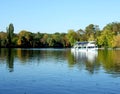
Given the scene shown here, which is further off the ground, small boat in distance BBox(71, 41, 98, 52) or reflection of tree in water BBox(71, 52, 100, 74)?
small boat in distance BBox(71, 41, 98, 52)

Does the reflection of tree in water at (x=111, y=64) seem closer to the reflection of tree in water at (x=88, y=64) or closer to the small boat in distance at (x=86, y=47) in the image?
the reflection of tree in water at (x=88, y=64)

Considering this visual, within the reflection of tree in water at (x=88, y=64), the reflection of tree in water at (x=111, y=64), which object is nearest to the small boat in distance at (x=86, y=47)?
the reflection of tree in water at (x=111, y=64)

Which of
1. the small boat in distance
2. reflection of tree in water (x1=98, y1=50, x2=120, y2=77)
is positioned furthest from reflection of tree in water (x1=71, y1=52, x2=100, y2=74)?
the small boat in distance

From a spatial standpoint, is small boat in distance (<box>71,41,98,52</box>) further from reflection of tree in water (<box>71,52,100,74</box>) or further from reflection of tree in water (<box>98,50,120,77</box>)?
reflection of tree in water (<box>71,52,100,74</box>)

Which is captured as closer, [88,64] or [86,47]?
[88,64]

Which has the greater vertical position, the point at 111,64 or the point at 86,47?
the point at 86,47

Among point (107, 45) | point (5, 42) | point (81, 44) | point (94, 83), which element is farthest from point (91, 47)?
point (94, 83)

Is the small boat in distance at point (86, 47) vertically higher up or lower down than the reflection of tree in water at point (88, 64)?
higher up

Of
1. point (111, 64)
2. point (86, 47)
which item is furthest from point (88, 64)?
point (86, 47)

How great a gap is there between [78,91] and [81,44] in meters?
154

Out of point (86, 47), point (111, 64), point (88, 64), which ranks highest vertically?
point (86, 47)

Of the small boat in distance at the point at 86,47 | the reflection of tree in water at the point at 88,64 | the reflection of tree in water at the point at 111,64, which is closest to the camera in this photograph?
the reflection of tree in water at the point at 111,64

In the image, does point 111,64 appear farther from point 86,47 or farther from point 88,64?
point 86,47

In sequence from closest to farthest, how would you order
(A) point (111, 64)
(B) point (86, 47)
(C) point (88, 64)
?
(A) point (111, 64) → (C) point (88, 64) → (B) point (86, 47)
